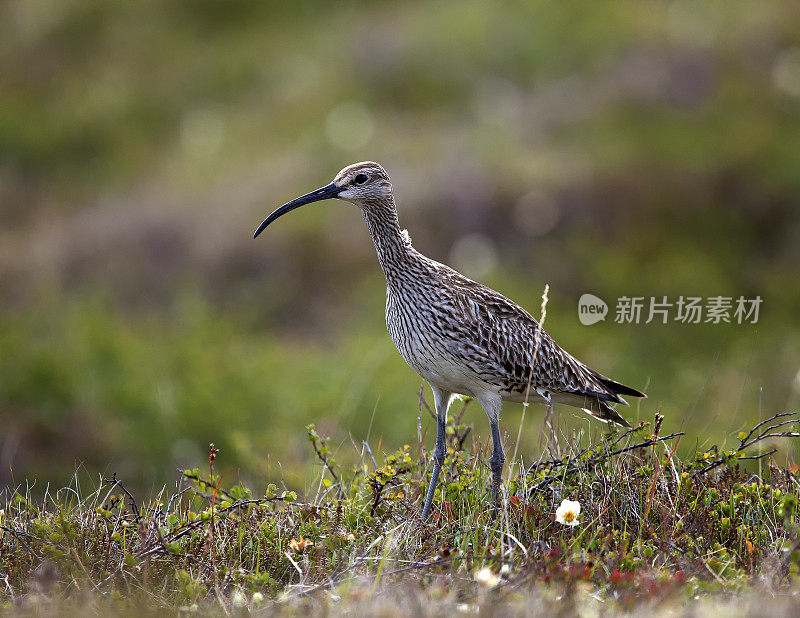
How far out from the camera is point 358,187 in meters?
6.13

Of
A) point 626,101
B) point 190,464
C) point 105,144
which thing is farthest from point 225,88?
point 190,464

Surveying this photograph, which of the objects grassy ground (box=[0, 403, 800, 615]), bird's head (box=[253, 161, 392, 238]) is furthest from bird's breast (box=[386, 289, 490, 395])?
bird's head (box=[253, 161, 392, 238])

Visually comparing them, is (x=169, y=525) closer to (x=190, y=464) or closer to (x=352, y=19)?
(x=190, y=464)

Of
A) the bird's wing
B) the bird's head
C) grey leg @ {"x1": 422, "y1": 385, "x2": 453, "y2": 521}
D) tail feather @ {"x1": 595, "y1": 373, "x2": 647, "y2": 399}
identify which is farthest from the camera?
tail feather @ {"x1": 595, "y1": 373, "x2": 647, "y2": 399}

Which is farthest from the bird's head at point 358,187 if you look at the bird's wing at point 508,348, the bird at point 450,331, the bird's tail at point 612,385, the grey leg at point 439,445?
the bird's tail at point 612,385

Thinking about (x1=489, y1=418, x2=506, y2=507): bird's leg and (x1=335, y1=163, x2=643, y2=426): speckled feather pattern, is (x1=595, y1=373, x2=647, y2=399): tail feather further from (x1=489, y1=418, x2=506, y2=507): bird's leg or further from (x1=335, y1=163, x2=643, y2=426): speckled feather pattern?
(x1=489, y1=418, x2=506, y2=507): bird's leg

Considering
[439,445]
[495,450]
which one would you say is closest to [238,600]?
[439,445]

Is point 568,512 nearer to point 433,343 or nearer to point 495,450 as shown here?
point 495,450

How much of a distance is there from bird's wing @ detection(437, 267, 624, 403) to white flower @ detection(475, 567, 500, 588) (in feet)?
5.78

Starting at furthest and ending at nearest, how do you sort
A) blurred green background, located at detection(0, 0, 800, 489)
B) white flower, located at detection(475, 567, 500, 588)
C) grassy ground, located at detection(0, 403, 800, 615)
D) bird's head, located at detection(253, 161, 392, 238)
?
blurred green background, located at detection(0, 0, 800, 489)
bird's head, located at detection(253, 161, 392, 238)
grassy ground, located at detection(0, 403, 800, 615)
white flower, located at detection(475, 567, 500, 588)

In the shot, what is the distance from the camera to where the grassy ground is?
4.26 m

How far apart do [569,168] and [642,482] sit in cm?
872

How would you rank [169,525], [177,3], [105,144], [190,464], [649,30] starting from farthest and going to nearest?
1. [177,3]
2. [105,144]
3. [649,30]
4. [190,464]
5. [169,525]

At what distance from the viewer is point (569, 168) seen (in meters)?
13.4
